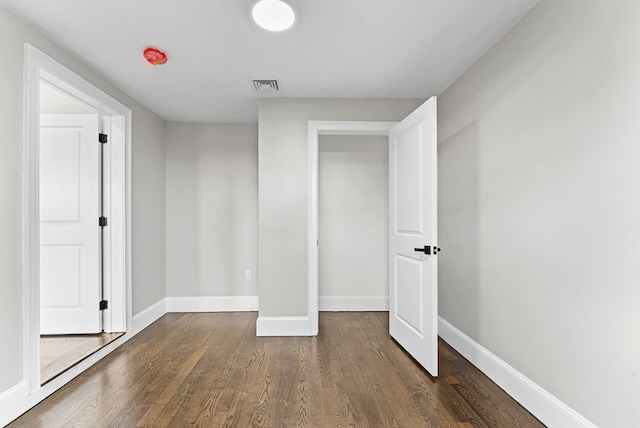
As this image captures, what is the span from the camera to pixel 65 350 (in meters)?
2.79

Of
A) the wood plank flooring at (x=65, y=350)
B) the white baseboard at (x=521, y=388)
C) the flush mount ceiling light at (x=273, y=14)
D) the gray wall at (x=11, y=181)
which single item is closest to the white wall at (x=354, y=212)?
the white baseboard at (x=521, y=388)

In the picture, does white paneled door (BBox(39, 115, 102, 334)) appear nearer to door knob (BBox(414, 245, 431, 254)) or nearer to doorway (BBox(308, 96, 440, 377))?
doorway (BBox(308, 96, 440, 377))

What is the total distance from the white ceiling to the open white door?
0.45 metres

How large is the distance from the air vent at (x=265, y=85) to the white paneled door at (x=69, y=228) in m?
1.49

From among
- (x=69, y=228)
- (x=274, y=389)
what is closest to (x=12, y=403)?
(x=274, y=389)

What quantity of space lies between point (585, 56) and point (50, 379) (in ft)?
11.8

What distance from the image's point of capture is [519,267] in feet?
6.98

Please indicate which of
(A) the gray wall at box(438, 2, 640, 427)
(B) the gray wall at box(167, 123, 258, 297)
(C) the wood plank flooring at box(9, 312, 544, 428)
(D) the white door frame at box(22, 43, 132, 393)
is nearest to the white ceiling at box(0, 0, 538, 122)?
(D) the white door frame at box(22, 43, 132, 393)

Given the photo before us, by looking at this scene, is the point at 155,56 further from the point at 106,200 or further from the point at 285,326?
the point at 285,326

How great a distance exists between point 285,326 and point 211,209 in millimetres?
1815

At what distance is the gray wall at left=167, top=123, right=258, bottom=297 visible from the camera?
432cm

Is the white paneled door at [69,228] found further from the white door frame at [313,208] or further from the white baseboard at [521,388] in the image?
the white baseboard at [521,388]

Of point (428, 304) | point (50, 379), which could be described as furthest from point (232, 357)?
point (428, 304)

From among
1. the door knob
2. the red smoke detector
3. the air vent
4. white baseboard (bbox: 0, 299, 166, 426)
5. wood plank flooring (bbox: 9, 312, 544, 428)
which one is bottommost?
wood plank flooring (bbox: 9, 312, 544, 428)
